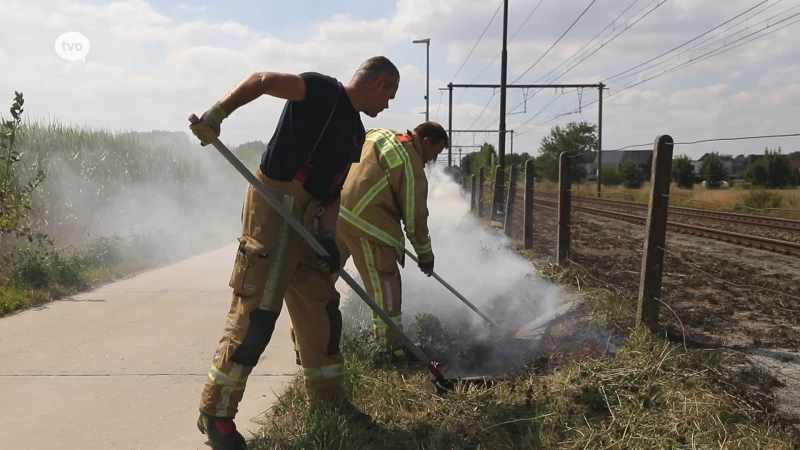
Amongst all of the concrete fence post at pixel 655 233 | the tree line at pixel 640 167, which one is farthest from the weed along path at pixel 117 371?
the tree line at pixel 640 167

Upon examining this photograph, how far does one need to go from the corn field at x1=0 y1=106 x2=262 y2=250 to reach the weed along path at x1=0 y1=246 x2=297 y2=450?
307cm

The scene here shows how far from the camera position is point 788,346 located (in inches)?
184

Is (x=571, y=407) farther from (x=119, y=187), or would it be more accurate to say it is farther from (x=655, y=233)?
(x=119, y=187)

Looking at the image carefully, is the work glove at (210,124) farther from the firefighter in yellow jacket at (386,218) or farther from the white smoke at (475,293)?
the white smoke at (475,293)

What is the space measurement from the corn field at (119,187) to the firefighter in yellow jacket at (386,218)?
5.54 meters

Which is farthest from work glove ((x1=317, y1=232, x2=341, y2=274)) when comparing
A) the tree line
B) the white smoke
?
the tree line

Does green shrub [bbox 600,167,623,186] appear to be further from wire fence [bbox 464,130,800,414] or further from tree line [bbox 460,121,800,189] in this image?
wire fence [bbox 464,130,800,414]

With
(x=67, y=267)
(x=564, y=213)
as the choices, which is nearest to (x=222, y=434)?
(x=564, y=213)

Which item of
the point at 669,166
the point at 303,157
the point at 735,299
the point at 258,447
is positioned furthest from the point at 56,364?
→ the point at 735,299

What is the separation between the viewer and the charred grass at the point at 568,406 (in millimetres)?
3029

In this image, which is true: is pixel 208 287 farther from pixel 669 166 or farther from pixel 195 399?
pixel 669 166

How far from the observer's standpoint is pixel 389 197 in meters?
4.44

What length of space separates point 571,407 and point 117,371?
277cm

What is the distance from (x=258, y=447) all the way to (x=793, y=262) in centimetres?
977
